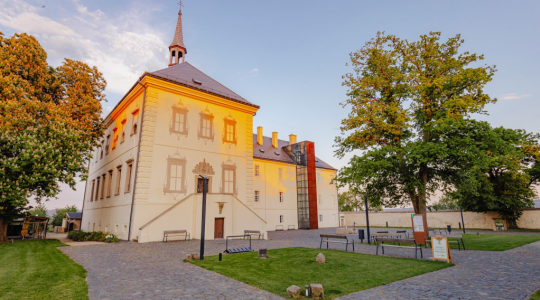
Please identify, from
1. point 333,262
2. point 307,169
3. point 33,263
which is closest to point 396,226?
point 307,169

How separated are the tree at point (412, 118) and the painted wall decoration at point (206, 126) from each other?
10.7m

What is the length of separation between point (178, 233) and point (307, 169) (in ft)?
81.1

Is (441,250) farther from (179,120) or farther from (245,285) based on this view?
(179,120)

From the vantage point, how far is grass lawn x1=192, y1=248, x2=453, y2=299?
7.33m

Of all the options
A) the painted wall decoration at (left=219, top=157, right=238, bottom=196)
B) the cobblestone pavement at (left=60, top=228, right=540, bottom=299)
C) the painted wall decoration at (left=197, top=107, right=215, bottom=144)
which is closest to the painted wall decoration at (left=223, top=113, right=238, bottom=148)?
the painted wall decoration at (left=197, top=107, right=215, bottom=144)

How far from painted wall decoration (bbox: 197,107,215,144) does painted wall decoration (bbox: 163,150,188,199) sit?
2.63 meters

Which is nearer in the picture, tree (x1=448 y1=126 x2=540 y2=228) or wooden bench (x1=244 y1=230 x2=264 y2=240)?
wooden bench (x1=244 y1=230 x2=264 y2=240)

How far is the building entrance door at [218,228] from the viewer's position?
20.7 meters

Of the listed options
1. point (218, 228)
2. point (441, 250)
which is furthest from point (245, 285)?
point (218, 228)

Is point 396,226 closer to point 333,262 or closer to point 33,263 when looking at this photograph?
point 333,262

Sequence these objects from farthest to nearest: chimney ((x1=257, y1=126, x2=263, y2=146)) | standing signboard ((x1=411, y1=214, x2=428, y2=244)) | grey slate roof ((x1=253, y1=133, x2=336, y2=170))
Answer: chimney ((x1=257, y1=126, x2=263, y2=146))
grey slate roof ((x1=253, y1=133, x2=336, y2=170))
standing signboard ((x1=411, y1=214, x2=428, y2=244))

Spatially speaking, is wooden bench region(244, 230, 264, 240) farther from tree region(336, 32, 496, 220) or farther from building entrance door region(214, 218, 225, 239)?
tree region(336, 32, 496, 220)

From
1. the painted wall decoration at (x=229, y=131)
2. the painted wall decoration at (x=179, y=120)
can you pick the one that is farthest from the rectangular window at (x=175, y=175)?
the painted wall decoration at (x=229, y=131)

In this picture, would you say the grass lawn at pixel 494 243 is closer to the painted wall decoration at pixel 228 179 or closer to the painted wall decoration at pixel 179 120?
the painted wall decoration at pixel 228 179
